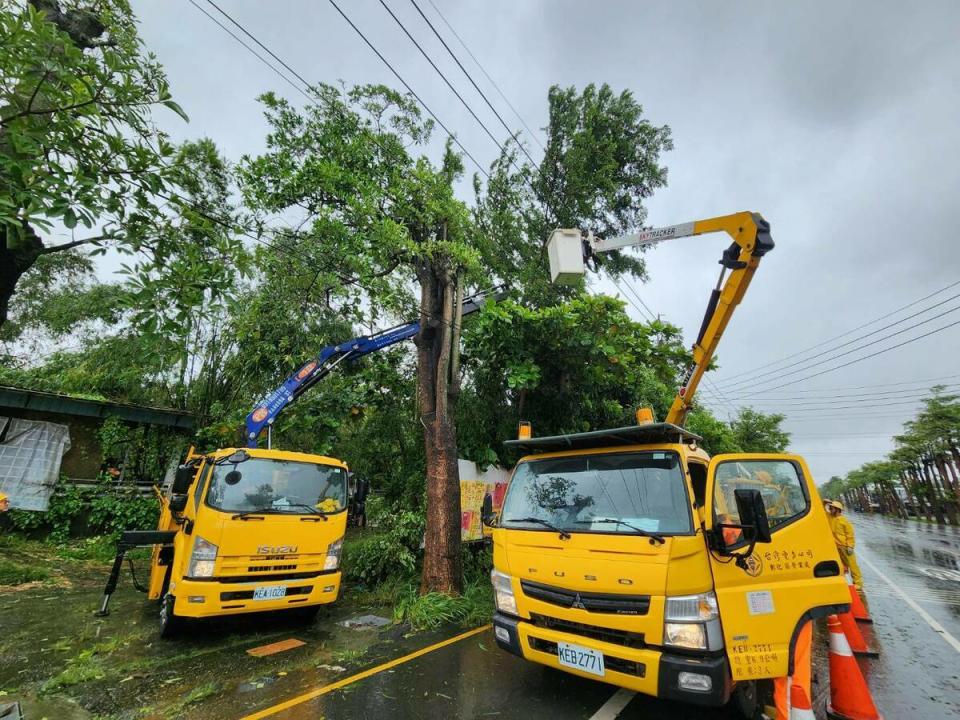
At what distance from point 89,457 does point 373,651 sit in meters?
10.6

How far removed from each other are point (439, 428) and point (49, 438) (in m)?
10.0

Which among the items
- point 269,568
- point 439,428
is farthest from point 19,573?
point 439,428

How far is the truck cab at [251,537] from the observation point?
4.98m

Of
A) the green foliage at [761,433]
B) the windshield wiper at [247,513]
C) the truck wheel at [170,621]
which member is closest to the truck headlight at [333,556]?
the windshield wiper at [247,513]

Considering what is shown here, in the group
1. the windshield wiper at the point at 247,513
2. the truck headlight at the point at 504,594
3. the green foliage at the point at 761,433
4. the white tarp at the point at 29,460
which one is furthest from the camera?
the green foliage at the point at 761,433

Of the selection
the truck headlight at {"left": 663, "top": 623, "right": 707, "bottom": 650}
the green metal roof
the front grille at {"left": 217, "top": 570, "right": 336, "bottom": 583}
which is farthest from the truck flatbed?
the green metal roof

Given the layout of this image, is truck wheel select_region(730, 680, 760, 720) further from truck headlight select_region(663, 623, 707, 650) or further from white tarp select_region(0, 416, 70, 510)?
white tarp select_region(0, 416, 70, 510)

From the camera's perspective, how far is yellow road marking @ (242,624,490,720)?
11.6 ft

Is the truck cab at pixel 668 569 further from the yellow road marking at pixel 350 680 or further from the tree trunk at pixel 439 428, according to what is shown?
the tree trunk at pixel 439 428

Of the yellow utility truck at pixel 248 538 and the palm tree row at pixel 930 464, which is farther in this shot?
the palm tree row at pixel 930 464

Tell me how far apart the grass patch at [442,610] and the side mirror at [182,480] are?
327 centimetres

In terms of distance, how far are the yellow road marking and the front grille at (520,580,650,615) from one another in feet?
6.29

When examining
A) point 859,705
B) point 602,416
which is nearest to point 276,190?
point 602,416

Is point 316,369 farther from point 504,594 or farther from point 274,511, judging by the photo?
point 504,594
